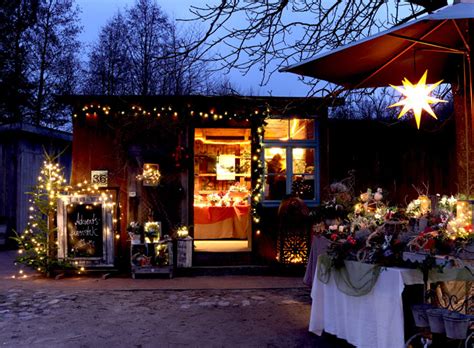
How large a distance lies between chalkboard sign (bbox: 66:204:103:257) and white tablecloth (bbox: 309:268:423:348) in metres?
5.48

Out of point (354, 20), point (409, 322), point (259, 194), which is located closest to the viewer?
point (409, 322)

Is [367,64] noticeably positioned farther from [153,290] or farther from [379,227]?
[153,290]

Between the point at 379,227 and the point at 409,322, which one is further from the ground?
the point at 379,227

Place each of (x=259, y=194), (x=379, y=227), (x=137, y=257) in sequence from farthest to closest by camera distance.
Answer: (x=259, y=194)
(x=137, y=257)
(x=379, y=227)

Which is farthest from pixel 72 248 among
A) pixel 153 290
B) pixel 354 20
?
pixel 354 20

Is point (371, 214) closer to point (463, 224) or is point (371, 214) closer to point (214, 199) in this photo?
point (463, 224)

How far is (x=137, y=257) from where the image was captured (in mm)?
10055

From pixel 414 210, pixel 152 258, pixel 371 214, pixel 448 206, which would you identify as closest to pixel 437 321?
pixel 448 206

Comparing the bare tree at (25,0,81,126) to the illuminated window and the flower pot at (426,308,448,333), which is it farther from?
the flower pot at (426,308,448,333)

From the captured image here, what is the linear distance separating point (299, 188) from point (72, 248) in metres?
4.45

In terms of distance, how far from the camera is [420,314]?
15.1 ft

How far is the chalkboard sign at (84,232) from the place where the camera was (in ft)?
33.4

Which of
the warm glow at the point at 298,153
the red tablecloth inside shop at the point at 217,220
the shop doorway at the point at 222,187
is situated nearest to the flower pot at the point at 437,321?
the warm glow at the point at 298,153

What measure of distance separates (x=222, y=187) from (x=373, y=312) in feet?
27.7
